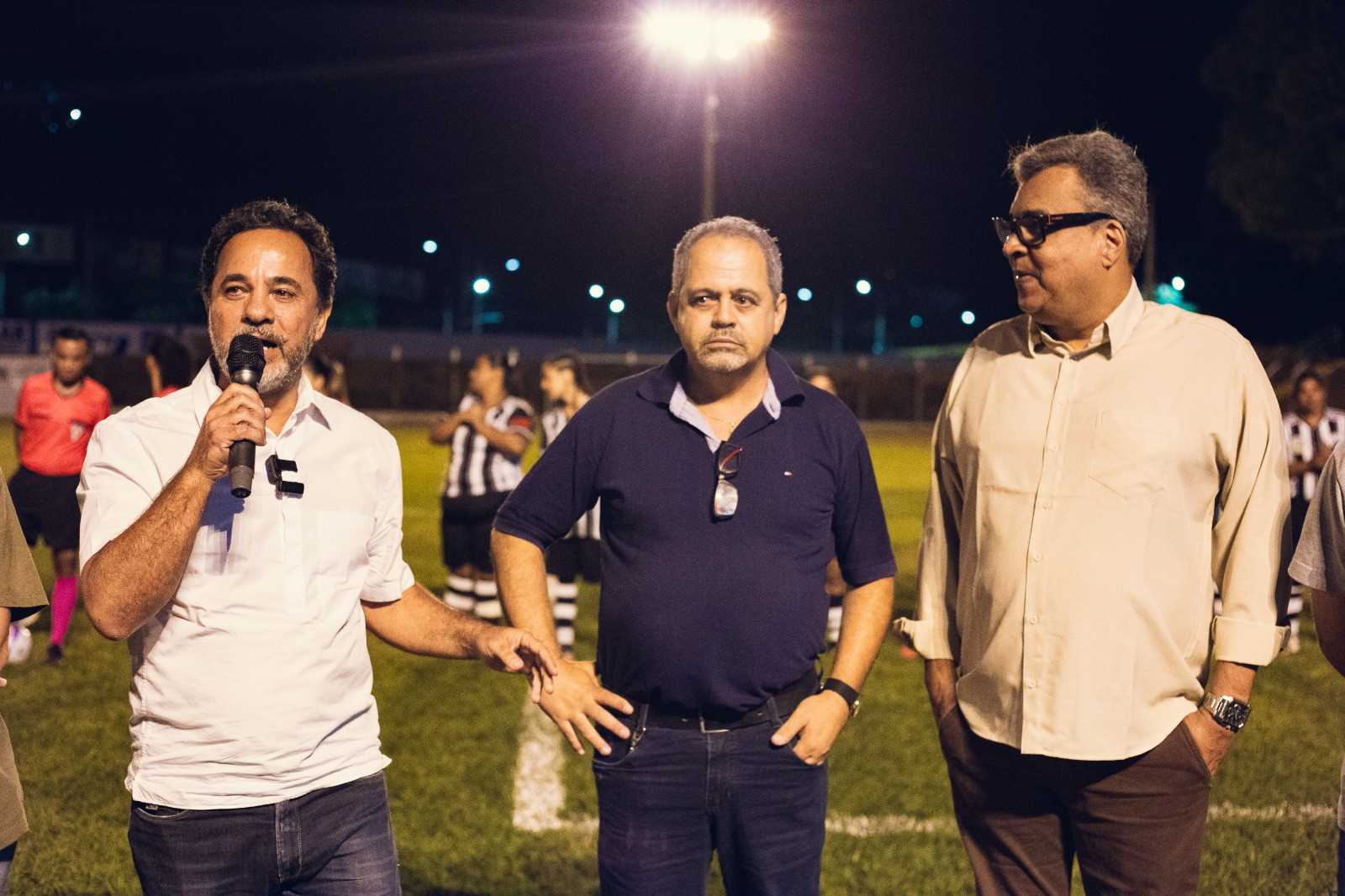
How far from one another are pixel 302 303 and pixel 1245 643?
227 centimetres

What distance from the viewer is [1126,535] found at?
312 centimetres

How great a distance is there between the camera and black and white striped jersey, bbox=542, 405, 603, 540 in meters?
10.4

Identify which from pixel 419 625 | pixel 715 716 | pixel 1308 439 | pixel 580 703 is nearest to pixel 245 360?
pixel 419 625

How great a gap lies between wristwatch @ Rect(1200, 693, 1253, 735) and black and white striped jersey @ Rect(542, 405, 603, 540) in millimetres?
7099

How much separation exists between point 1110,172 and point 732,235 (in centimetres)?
92

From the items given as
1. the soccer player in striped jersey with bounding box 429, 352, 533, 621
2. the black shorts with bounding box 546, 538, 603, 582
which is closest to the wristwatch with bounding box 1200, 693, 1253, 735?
the black shorts with bounding box 546, 538, 603, 582

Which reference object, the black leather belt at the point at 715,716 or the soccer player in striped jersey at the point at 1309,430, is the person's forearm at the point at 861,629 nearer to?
the black leather belt at the point at 715,716

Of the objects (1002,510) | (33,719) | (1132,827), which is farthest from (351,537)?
(33,719)

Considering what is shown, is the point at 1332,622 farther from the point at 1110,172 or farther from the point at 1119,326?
the point at 1110,172

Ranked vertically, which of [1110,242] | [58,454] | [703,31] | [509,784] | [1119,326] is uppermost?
[703,31]

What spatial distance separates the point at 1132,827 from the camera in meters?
3.15

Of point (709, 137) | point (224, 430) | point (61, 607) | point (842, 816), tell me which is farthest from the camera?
point (709, 137)

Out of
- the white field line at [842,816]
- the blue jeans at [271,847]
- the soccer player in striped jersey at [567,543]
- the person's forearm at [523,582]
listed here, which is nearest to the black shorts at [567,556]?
the soccer player in striped jersey at [567,543]

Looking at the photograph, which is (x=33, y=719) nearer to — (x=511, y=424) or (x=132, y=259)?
(x=511, y=424)
